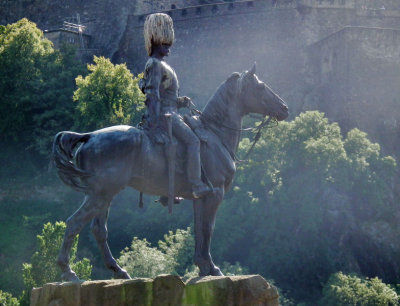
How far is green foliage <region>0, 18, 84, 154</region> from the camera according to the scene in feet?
149

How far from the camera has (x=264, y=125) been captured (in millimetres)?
13875

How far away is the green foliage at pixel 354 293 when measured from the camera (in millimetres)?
32406

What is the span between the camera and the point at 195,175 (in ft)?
41.5

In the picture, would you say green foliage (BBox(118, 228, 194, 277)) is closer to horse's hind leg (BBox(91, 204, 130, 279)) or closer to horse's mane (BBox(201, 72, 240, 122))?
horse's mane (BBox(201, 72, 240, 122))

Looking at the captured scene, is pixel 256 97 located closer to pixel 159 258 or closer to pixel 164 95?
pixel 164 95

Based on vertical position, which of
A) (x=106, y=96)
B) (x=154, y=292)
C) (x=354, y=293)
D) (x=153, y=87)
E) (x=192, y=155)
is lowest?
(x=354, y=293)

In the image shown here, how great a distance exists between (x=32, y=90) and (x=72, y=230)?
35824 mm

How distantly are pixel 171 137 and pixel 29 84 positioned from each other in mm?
35491

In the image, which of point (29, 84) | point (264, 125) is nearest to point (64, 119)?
point (29, 84)

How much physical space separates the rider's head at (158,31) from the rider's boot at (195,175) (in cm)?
170

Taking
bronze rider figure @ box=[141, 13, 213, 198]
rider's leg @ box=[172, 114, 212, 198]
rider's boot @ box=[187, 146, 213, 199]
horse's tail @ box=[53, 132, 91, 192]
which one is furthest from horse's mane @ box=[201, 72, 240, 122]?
horse's tail @ box=[53, 132, 91, 192]

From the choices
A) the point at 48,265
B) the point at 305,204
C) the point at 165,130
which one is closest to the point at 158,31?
the point at 165,130

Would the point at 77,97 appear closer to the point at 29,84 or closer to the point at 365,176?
the point at 29,84

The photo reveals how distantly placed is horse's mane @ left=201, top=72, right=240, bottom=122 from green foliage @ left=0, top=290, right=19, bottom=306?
59.3 feet
